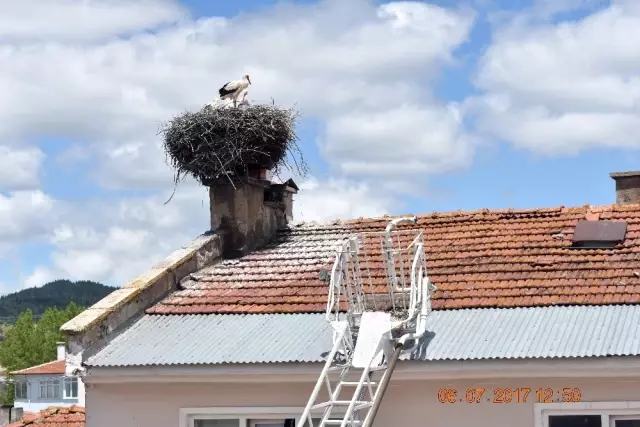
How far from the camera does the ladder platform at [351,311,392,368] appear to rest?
9.85 metres

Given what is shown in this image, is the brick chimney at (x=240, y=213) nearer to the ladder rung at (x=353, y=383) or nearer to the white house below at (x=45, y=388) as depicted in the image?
the ladder rung at (x=353, y=383)

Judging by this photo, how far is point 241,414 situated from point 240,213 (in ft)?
12.1

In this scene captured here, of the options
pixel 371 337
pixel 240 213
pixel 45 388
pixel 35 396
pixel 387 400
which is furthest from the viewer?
pixel 35 396

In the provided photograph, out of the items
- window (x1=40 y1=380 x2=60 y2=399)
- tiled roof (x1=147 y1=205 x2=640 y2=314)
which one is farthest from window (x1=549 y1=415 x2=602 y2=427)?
window (x1=40 y1=380 x2=60 y2=399)

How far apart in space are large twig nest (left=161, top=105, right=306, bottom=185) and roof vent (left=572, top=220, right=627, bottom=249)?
13.2 feet

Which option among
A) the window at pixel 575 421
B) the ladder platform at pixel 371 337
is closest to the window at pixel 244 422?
the ladder platform at pixel 371 337

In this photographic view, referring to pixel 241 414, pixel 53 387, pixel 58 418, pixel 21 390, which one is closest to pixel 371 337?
pixel 241 414

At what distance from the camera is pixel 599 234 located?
12109 millimetres

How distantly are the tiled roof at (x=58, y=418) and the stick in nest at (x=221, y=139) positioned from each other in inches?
125

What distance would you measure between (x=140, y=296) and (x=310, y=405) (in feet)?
11.0

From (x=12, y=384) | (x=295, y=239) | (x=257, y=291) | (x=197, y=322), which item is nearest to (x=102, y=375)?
(x=197, y=322)

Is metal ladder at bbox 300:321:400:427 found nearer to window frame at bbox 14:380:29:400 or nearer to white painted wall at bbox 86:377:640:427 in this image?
white painted wall at bbox 86:377:640:427

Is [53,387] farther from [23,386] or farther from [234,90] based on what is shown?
[234,90]

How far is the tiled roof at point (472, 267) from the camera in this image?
36.6 feet
